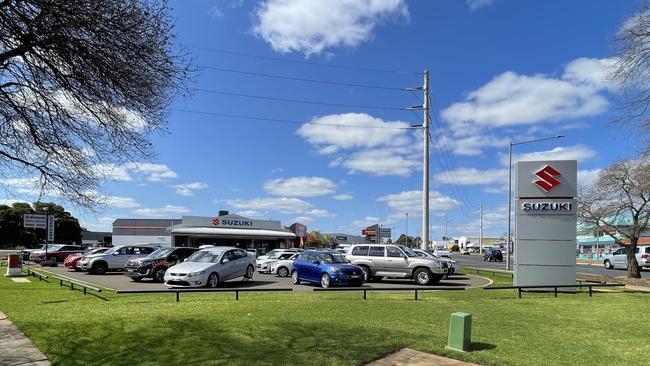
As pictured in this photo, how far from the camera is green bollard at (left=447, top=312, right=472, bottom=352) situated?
8305mm

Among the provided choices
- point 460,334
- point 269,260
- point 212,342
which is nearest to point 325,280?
point 269,260

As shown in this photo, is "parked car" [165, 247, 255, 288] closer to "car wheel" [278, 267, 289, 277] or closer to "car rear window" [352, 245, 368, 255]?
"car rear window" [352, 245, 368, 255]

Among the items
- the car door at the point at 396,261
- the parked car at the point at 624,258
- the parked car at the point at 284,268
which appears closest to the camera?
the car door at the point at 396,261

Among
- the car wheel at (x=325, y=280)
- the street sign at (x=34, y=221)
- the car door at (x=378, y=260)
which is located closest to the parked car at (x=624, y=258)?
the car door at (x=378, y=260)

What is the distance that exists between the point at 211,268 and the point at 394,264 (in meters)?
8.11

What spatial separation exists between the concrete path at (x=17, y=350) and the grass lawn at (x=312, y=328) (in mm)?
168

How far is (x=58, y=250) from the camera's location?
41344mm

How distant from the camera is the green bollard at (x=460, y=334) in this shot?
830 cm

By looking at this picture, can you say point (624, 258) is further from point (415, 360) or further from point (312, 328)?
point (415, 360)

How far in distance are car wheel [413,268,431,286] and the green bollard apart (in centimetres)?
1441

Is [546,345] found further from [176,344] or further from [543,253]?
[543,253]

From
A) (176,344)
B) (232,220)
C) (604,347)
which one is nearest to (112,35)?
(176,344)

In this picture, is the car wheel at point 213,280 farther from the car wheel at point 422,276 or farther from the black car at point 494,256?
the black car at point 494,256

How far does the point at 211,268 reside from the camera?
65.4 ft
